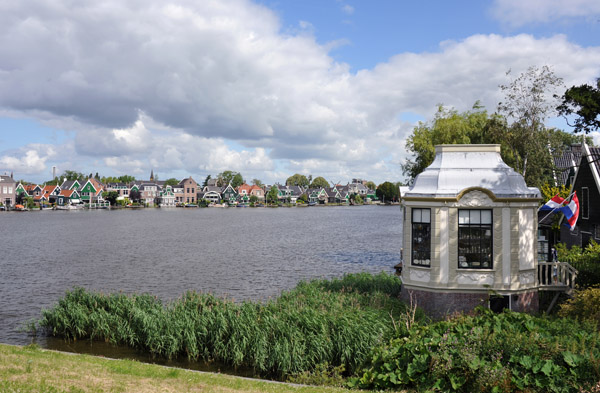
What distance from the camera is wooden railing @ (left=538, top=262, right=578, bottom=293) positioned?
20516mm

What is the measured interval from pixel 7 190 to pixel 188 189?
6282 cm

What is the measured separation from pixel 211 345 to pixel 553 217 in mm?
29802

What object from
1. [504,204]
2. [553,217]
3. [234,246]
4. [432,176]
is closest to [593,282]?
[504,204]

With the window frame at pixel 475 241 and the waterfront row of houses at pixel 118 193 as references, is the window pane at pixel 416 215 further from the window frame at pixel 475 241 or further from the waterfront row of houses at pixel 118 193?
the waterfront row of houses at pixel 118 193

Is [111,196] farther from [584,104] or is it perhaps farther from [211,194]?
[584,104]

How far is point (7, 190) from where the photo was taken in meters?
144

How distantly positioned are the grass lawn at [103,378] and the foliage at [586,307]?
1028 centimetres

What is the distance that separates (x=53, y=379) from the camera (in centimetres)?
1142

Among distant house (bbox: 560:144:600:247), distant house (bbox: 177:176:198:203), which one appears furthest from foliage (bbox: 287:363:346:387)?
distant house (bbox: 177:176:198:203)

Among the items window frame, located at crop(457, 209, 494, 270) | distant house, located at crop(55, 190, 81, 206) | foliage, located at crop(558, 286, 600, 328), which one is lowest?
foliage, located at crop(558, 286, 600, 328)

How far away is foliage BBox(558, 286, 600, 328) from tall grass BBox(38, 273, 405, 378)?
6279mm

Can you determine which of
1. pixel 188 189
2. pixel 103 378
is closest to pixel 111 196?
pixel 188 189

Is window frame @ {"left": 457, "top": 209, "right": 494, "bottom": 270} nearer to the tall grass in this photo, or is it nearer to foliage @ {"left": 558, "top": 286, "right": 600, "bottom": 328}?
foliage @ {"left": 558, "top": 286, "right": 600, "bottom": 328}

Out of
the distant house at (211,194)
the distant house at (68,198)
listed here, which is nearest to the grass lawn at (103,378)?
the distant house at (68,198)
